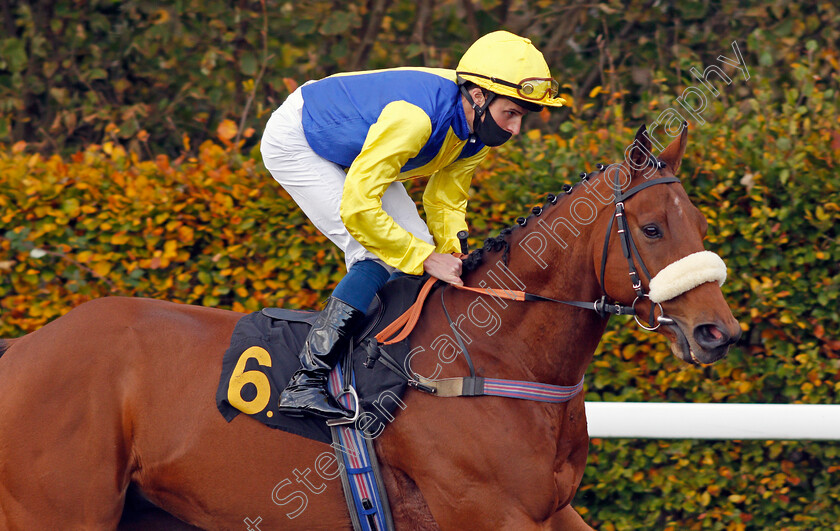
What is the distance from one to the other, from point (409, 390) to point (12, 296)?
8.28ft

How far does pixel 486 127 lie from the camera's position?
285cm

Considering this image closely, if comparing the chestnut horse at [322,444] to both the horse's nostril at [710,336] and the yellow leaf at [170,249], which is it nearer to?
the horse's nostril at [710,336]

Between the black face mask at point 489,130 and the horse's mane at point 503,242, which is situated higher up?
the black face mask at point 489,130

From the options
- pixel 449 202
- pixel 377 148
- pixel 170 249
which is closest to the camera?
pixel 377 148

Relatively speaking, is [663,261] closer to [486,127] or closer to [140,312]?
[486,127]

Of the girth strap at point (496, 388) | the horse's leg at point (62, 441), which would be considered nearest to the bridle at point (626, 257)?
the girth strap at point (496, 388)

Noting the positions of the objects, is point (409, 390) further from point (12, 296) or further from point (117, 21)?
point (117, 21)

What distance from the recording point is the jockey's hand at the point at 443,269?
2.78m

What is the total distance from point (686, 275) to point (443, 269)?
2.59 ft

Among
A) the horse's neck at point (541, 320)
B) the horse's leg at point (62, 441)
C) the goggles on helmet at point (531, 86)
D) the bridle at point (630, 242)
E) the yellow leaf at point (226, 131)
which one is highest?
the goggles on helmet at point (531, 86)

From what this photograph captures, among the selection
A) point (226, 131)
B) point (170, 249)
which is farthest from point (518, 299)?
point (226, 131)

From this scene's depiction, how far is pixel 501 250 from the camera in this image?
283cm

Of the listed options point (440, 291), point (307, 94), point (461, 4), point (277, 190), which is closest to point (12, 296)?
point (277, 190)

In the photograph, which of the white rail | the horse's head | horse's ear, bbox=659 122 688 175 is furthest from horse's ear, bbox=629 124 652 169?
the white rail
